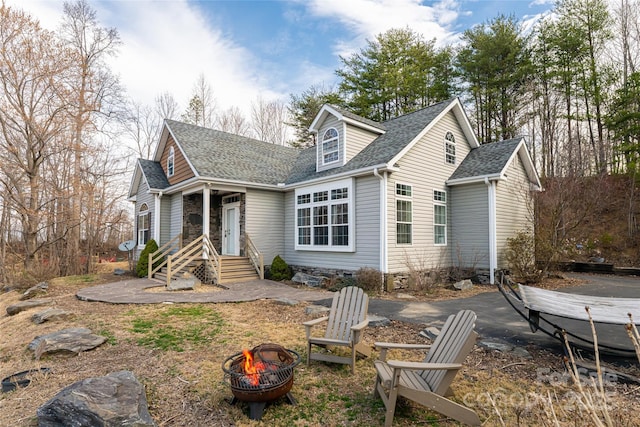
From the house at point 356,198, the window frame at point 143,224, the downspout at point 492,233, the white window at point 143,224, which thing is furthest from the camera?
the white window at point 143,224

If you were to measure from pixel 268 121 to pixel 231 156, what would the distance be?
16.0 m

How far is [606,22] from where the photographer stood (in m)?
19.8

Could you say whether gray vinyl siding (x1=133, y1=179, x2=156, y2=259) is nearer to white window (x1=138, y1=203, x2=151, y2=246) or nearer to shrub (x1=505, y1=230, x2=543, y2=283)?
white window (x1=138, y1=203, x2=151, y2=246)

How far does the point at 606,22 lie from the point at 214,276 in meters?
26.1

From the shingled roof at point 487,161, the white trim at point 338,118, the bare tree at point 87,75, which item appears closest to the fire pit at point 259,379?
the white trim at point 338,118

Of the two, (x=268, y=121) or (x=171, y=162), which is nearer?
(x=171, y=162)

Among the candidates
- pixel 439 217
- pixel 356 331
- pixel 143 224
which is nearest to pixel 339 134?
pixel 439 217

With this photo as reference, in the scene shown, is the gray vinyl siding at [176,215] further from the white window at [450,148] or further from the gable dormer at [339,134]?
the white window at [450,148]

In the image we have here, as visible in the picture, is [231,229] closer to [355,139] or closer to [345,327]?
[355,139]

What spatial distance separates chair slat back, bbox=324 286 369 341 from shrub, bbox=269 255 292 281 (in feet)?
25.1

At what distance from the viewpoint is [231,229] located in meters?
13.8

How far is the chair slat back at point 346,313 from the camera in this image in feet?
15.0

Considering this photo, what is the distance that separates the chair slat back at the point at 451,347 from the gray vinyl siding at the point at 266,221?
390 inches

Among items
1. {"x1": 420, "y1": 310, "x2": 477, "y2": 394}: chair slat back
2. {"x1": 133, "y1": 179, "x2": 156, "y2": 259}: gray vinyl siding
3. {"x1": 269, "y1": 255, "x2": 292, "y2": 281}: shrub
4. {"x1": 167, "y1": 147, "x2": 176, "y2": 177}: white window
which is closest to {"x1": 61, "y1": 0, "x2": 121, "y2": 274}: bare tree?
{"x1": 133, "y1": 179, "x2": 156, "y2": 259}: gray vinyl siding
